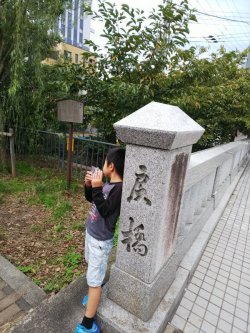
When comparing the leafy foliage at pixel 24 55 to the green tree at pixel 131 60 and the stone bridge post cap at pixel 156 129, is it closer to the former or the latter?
the green tree at pixel 131 60

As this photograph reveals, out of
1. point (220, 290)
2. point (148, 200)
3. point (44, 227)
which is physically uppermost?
point (148, 200)

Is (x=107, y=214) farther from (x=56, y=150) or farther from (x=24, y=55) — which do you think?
(x=56, y=150)

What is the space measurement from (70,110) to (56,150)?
76.8 inches

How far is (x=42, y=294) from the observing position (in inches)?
101

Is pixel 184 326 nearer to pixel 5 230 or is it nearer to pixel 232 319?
pixel 232 319

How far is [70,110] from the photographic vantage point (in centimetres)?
527

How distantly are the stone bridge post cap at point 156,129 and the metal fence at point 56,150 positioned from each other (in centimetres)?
418

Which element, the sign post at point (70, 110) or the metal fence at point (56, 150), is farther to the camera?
the metal fence at point (56, 150)

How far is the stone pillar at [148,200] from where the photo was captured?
1.52 metres

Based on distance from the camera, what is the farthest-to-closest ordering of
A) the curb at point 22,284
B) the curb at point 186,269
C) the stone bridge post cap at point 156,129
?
the curb at point 22,284 → the curb at point 186,269 → the stone bridge post cap at point 156,129

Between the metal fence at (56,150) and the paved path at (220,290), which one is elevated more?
the metal fence at (56,150)

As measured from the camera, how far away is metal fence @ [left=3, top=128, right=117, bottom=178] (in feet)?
20.4

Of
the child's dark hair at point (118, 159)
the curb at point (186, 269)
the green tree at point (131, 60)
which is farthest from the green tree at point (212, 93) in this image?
the child's dark hair at point (118, 159)

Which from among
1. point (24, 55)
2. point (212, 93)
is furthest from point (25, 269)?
point (212, 93)
